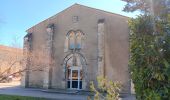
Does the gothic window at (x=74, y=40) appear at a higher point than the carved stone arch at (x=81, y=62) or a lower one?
higher

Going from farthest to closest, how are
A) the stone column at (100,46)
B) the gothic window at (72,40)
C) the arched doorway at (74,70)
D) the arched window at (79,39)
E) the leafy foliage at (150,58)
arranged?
the gothic window at (72,40) < the arched window at (79,39) < the arched doorway at (74,70) < the stone column at (100,46) < the leafy foliage at (150,58)

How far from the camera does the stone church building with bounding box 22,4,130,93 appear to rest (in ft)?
93.2

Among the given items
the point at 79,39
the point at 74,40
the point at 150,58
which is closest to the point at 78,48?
the point at 79,39

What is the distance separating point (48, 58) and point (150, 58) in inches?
1010

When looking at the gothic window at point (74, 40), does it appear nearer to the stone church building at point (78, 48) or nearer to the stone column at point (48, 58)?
the stone church building at point (78, 48)

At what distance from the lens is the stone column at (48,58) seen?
30692mm

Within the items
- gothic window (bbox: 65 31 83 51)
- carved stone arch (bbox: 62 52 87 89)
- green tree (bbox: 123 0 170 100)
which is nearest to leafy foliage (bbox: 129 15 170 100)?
green tree (bbox: 123 0 170 100)

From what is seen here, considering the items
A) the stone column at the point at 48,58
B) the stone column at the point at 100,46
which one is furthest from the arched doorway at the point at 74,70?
the stone column at the point at 100,46

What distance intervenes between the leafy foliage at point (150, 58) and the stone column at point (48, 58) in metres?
24.2

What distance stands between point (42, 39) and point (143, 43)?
2810cm

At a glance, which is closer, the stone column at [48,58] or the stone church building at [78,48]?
the stone church building at [78,48]

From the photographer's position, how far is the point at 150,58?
564 centimetres

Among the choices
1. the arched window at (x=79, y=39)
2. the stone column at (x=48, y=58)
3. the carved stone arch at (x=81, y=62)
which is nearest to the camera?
the carved stone arch at (x=81, y=62)

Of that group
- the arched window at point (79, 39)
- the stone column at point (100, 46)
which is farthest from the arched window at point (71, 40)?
the stone column at point (100, 46)
